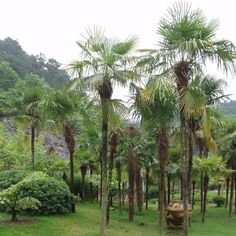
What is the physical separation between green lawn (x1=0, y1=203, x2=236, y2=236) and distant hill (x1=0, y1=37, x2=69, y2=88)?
6071 cm

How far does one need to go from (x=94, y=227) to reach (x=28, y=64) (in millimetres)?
83294

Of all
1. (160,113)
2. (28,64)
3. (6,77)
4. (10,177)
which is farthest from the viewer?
(28,64)

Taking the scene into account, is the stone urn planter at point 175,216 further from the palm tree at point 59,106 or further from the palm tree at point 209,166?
the palm tree at point 59,106

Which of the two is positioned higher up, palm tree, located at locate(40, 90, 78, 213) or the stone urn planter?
palm tree, located at locate(40, 90, 78, 213)

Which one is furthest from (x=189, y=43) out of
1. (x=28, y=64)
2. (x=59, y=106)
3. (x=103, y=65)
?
(x=28, y=64)

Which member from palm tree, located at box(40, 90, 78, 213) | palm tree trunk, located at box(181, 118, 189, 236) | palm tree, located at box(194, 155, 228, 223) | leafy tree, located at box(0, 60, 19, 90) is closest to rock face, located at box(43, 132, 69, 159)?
leafy tree, located at box(0, 60, 19, 90)

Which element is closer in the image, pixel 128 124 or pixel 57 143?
pixel 128 124

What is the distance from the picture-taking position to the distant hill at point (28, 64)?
90.6 metres

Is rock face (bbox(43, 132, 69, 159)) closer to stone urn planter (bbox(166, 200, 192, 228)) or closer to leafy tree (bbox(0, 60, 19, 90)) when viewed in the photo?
leafy tree (bbox(0, 60, 19, 90))

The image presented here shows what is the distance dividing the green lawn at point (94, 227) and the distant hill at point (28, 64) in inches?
2390

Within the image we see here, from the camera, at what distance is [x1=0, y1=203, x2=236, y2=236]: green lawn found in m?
17.3

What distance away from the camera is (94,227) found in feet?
64.8

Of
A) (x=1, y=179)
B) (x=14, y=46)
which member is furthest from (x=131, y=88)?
(x=14, y=46)

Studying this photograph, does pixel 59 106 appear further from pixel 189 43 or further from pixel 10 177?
pixel 189 43
